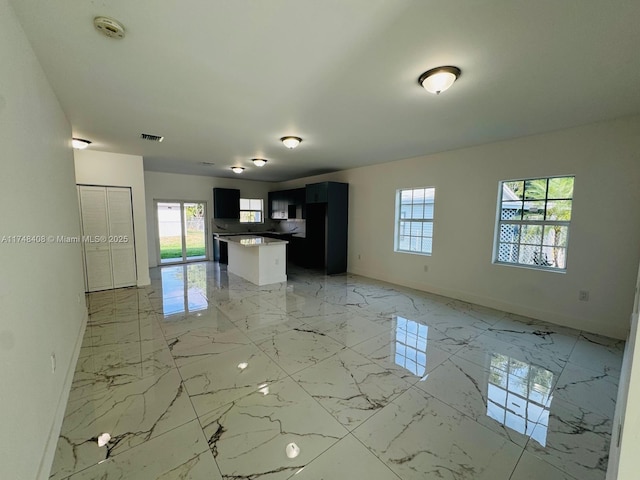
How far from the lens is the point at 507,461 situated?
157 centimetres

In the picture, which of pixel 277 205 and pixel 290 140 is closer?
pixel 290 140

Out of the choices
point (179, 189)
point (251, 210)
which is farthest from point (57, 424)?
point (251, 210)

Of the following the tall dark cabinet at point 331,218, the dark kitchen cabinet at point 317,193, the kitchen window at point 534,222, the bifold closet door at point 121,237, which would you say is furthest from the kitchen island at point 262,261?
the kitchen window at point 534,222

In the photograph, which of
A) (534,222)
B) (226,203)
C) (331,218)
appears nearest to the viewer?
(534,222)

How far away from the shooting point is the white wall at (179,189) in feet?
23.3

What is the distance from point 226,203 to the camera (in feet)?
26.1

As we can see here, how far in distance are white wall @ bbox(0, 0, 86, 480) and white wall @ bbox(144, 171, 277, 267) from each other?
512 centimetres

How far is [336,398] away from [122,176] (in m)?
5.39

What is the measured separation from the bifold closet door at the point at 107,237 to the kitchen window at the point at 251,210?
397 cm

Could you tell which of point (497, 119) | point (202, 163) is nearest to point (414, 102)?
point (497, 119)

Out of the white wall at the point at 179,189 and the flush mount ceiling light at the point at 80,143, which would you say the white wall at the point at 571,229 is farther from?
the flush mount ceiling light at the point at 80,143

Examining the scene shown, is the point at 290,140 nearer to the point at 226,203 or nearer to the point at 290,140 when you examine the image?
the point at 290,140

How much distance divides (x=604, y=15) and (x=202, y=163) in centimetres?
614

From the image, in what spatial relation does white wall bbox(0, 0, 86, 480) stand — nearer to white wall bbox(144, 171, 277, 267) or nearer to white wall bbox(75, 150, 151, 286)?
white wall bbox(75, 150, 151, 286)
